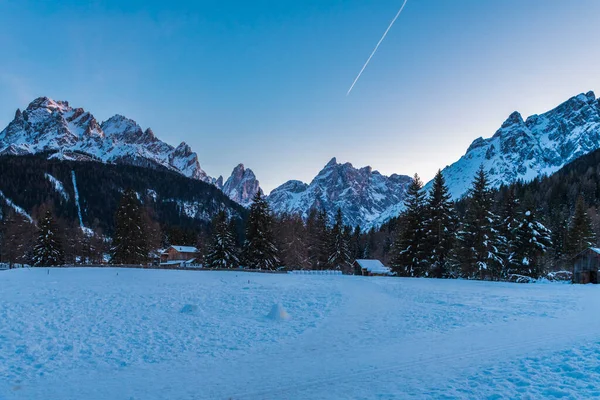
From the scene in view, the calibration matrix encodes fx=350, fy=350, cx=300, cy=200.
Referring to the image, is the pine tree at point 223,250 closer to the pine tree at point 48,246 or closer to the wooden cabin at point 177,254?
the pine tree at point 48,246

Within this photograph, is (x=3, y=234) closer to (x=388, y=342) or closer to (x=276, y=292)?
(x=276, y=292)

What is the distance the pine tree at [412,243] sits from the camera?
43062 mm

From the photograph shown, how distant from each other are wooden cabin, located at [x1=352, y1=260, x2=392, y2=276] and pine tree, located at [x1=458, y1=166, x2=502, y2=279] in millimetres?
25883

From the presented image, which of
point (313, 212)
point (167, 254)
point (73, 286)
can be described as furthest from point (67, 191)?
point (73, 286)

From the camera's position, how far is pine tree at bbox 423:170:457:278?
137 ft

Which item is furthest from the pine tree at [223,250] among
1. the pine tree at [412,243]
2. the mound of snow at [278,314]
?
the mound of snow at [278,314]

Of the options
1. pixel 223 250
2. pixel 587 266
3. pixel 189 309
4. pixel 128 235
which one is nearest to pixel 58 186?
pixel 128 235

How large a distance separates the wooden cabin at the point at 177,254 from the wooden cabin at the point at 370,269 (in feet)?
187

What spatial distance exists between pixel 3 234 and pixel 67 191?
121 metres

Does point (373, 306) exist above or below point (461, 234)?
below

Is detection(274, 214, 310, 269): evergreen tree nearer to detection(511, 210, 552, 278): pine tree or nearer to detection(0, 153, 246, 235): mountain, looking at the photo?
detection(511, 210, 552, 278): pine tree

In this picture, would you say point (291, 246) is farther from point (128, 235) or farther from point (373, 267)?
point (128, 235)

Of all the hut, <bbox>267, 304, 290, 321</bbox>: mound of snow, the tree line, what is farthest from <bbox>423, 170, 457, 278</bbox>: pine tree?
<bbox>267, 304, 290, 321</bbox>: mound of snow

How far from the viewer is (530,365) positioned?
8586 mm
